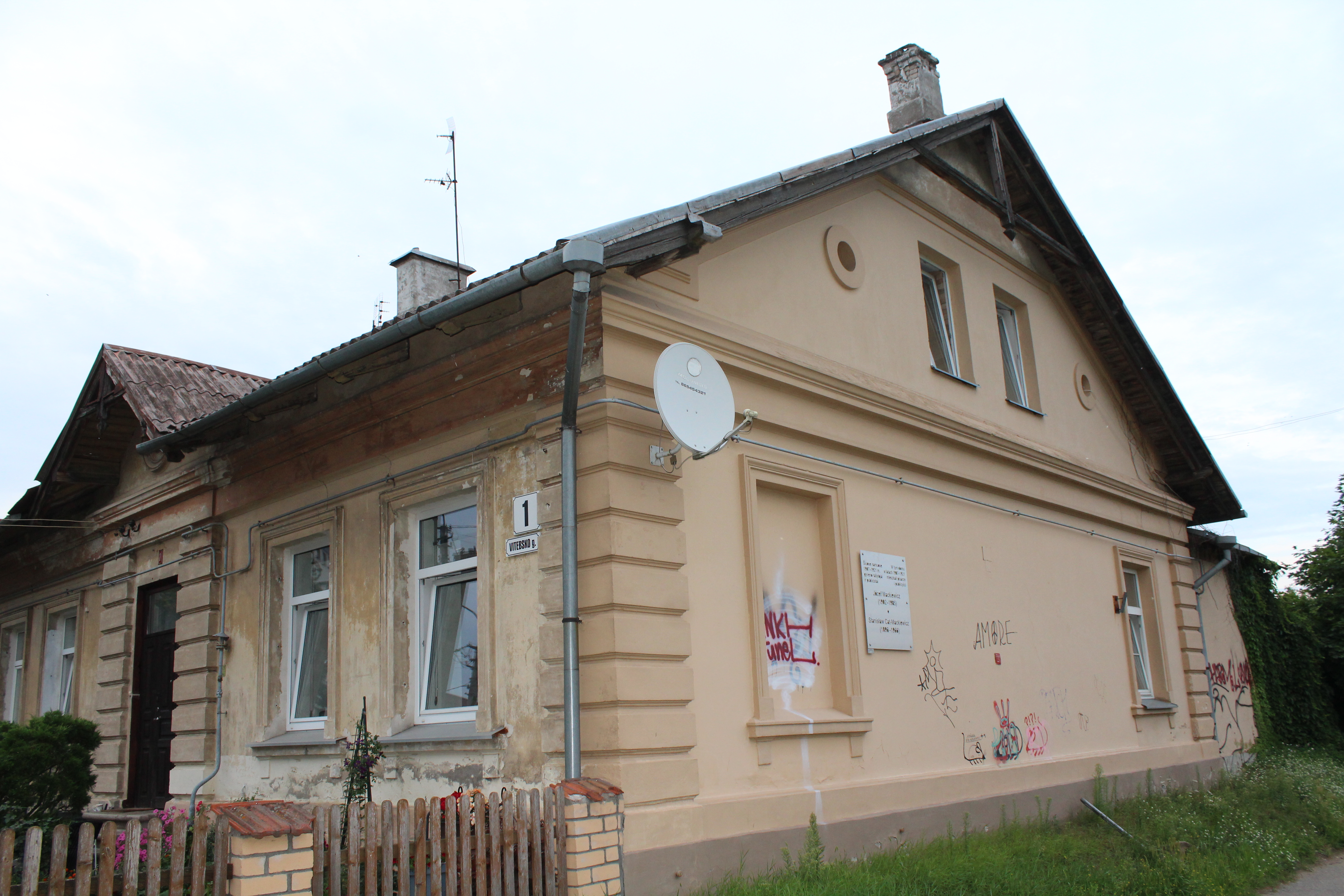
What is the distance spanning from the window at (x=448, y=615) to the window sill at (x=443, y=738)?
0.09 m

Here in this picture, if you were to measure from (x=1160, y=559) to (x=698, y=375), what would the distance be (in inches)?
358

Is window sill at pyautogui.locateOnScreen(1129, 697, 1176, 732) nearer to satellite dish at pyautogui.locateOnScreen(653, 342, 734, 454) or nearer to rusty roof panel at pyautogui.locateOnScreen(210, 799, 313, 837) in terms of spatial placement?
satellite dish at pyautogui.locateOnScreen(653, 342, 734, 454)

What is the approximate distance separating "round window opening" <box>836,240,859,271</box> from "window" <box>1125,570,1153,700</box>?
569cm

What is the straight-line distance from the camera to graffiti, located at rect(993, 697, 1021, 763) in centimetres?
885

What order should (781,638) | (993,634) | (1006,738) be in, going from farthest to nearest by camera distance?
(993,634), (1006,738), (781,638)

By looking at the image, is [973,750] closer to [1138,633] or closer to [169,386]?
[1138,633]

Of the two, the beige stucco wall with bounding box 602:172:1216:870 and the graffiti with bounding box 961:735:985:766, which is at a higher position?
the beige stucco wall with bounding box 602:172:1216:870

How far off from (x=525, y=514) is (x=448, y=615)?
128 centimetres

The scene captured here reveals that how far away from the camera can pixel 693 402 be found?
6.09 m

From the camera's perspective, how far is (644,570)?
6.10 m

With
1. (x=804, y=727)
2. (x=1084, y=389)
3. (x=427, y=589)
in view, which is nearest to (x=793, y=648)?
(x=804, y=727)

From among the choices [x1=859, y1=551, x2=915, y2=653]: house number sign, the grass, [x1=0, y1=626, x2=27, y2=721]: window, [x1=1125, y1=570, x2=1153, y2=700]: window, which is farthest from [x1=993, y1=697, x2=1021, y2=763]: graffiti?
[x1=0, y1=626, x2=27, y2=721]: window

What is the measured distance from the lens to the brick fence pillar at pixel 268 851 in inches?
160

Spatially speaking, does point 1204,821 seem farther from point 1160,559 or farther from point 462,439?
point 462,439
